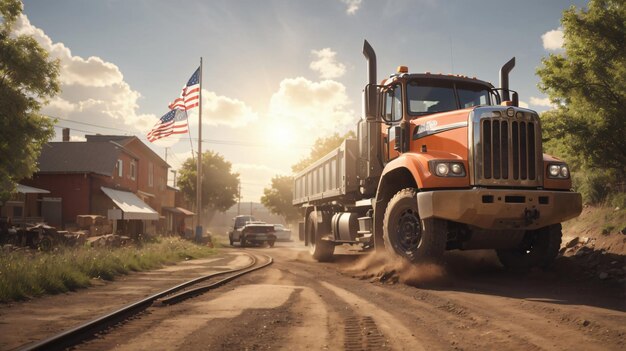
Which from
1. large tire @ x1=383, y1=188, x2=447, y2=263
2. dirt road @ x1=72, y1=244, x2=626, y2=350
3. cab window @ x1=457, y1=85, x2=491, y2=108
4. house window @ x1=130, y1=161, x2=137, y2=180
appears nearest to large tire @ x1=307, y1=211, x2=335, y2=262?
dirt road @ x1=72, y1=244, x2=626, y2=350

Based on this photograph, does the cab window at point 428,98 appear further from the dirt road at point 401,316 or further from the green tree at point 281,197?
the green tree at point 281,197

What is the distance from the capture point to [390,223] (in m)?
8.45

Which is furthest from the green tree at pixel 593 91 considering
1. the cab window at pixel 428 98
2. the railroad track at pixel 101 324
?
the railroad track at pixel 101 324

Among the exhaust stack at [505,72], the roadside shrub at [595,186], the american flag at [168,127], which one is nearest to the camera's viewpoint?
the exhaust stack at [505,72]

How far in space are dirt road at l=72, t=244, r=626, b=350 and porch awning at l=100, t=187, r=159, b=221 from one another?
20485 mm

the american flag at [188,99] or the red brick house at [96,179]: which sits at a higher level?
the american flag at [188,99]

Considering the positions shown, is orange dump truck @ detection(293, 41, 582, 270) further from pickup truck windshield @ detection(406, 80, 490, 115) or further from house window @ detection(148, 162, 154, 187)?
house window @ detection(148, 162, 154, 187)

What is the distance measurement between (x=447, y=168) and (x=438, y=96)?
2.55 metres

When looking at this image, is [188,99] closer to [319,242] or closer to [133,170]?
[133,170]

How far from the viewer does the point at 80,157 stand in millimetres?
28625

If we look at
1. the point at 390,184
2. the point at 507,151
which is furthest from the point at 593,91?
the point at 390,184

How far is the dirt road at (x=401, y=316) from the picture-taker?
443 centimetres

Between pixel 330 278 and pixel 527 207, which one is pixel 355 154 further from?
pixel 527 207

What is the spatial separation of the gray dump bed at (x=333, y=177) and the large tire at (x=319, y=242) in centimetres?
75
